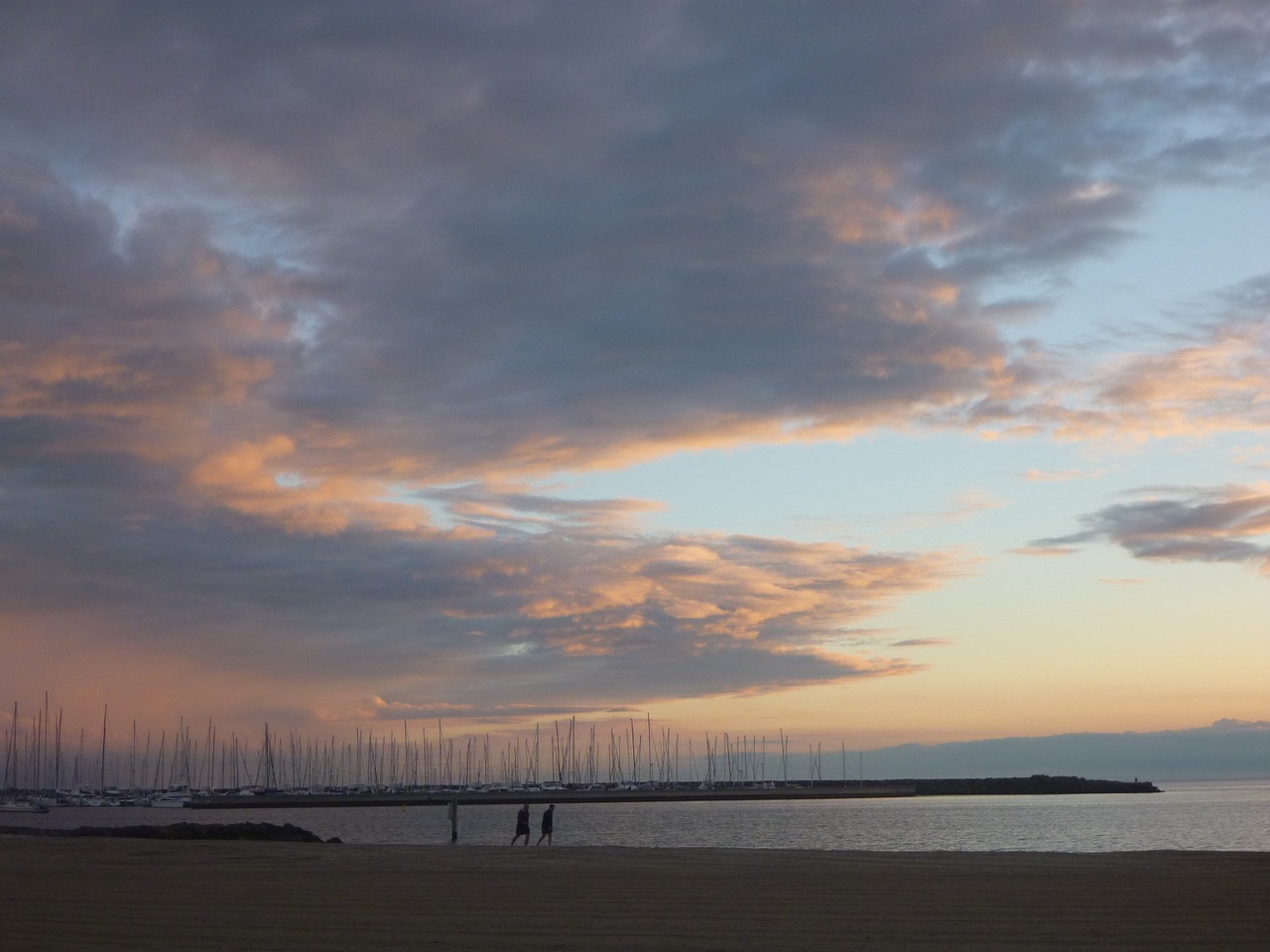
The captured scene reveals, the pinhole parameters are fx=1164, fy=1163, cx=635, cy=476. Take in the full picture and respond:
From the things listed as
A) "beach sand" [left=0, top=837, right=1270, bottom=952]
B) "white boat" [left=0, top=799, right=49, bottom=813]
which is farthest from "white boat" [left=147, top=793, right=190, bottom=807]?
"beach sand" [left=0, top=837, right=1270, bottom=952]

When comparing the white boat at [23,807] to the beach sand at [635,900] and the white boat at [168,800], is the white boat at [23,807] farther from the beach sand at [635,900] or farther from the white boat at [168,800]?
the beach sand at [635,900]

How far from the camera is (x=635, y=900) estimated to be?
18938 mm

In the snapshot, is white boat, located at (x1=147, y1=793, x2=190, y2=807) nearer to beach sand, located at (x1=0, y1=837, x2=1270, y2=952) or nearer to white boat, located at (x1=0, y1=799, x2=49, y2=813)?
white boat, located at (x1=0, y1=799, x2=49, y2=813)

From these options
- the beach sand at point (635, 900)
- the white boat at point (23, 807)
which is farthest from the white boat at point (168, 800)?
the beach sand at point (635, 900)

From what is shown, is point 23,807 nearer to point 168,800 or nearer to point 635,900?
point 168,800

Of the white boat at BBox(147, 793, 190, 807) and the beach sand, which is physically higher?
the beach sand

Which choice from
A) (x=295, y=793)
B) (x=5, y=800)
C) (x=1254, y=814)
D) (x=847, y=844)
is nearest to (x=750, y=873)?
(x=847, y=844)

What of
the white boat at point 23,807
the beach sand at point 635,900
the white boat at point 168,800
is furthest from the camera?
the white boat at point 168,800

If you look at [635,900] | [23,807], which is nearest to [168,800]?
[23,807]

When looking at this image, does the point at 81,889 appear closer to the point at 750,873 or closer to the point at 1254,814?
the point at 750,873

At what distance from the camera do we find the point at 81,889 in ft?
67.3

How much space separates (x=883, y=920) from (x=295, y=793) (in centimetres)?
18536

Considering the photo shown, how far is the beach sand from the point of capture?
49.0ft

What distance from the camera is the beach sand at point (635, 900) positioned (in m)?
14.9
